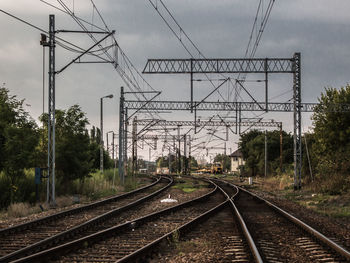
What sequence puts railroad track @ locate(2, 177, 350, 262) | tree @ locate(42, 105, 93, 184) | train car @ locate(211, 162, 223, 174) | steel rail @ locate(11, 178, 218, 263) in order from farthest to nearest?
train car @ locate(211, 162, 223, 174), tree @ locate(42, 105, 93, 184), railroad track @ locate(2, 177, 350, 262), steel rail @ locate(11, 178, 218, 263)

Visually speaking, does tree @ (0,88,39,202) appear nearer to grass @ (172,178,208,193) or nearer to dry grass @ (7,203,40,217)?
dry grass @ (7,203,40,217)

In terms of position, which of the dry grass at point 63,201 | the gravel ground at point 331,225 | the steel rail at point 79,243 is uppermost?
the steel rail at point 79,243

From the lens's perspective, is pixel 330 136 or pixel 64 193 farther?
pixel 330 136

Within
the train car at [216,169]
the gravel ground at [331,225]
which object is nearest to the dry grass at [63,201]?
the gravel ground at [331,225]

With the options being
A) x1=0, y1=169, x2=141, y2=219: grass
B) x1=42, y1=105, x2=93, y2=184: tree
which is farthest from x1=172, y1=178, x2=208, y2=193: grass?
x1=42, y1=105, x2=93, y2=184: tree

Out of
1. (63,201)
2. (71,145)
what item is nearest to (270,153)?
(71,145)

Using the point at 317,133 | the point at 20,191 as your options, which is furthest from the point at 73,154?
the point at 317,133

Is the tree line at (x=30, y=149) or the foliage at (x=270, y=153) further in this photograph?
the foliage at (x=270, y=153)

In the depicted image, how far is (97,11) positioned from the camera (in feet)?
49.7

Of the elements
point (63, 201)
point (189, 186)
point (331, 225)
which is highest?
point (331, 225)

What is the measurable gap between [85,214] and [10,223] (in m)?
3.00

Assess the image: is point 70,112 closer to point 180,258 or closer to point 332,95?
point 180,258

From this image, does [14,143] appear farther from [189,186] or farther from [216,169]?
[216,169]

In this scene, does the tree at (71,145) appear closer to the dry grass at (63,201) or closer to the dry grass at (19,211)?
the dry grass at (63,201)
